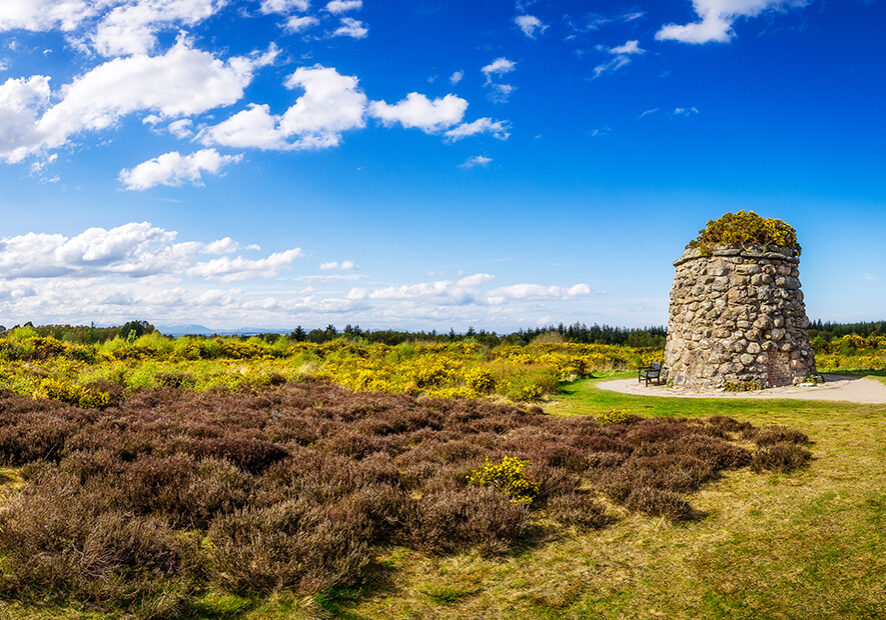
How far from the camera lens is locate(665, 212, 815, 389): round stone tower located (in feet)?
52.7

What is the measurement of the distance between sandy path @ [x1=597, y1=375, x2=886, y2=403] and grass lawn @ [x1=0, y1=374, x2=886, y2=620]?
335 inches

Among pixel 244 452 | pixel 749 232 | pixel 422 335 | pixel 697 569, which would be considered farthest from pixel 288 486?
pixel 422 335

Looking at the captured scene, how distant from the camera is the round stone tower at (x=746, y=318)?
16.1 meters

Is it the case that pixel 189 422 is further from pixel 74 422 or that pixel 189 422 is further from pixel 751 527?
pixel 751 527

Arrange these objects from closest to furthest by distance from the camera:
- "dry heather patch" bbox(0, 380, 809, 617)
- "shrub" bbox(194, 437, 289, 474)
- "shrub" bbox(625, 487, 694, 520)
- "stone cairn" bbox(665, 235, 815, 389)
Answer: "dry heather patch" bbox(0, 380, 809, 617)
"shrub" bbox(625, 487, 694, 520)
"shrub" bbox(194, 437, 289, 474)
"stone cairn" bbox(665, 235, 815, 389)

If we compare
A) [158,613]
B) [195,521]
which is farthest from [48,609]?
[195,521]

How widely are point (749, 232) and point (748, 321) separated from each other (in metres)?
3.05

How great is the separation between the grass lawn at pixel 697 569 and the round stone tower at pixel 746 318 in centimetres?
1034

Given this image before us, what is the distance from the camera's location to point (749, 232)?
16.7 metres

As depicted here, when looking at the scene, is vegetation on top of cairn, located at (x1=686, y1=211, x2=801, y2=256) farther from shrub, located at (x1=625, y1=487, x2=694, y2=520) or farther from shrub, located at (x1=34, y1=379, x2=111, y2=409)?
shrub, located at (x1=34, y1=379, x2=111, y2=409)

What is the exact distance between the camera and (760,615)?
146 inches

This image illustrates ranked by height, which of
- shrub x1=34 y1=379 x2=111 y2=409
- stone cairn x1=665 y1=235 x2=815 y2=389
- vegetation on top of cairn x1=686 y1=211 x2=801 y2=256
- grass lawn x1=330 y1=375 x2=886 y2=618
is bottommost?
grass lawn x1=330 y1=375 x2=886 y2=618

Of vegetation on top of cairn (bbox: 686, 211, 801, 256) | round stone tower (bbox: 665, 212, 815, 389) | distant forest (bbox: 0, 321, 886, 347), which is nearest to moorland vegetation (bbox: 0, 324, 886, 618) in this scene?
round stone tower (bbox: 665, 212, 815, 389)

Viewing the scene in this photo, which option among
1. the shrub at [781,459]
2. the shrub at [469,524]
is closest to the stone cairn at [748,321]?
the shrub at [781,459]
